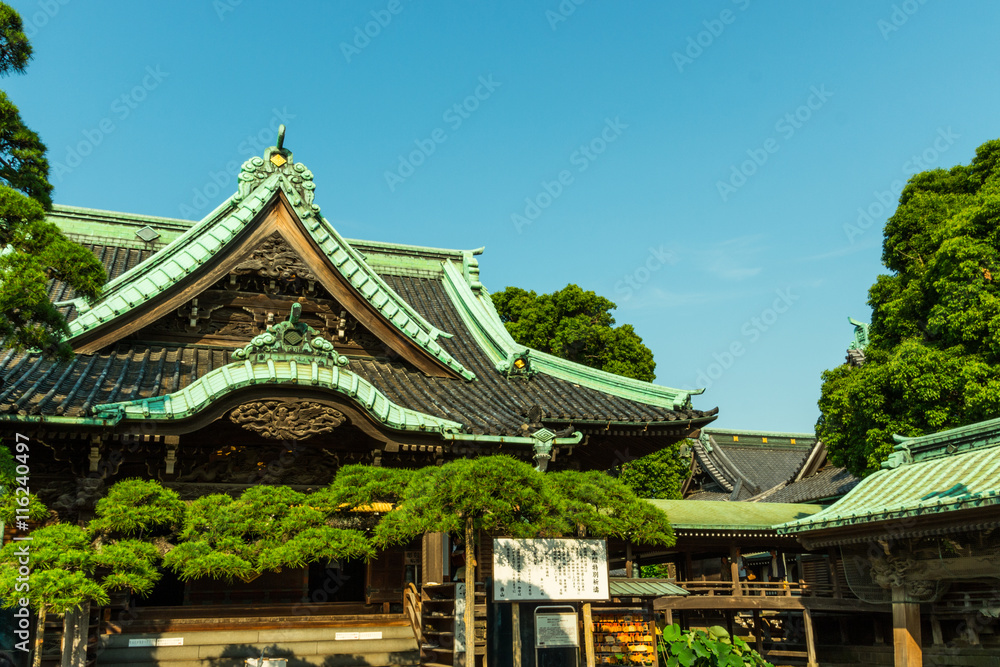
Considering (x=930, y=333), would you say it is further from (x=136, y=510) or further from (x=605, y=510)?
(x=136, y=510)

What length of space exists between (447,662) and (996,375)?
1330cm

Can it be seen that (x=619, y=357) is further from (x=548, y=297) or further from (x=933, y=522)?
(x=933, y=522)

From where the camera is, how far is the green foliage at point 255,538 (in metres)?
8.71

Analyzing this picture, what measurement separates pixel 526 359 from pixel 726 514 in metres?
11.3

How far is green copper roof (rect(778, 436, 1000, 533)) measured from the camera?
1107 centimetres

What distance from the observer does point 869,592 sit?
14.0 metres

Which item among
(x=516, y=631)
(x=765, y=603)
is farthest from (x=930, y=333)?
(x=516, y=631)

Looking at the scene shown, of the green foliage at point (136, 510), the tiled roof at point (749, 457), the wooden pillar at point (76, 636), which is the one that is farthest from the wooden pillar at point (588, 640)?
the tiled roof at point (749, 457)

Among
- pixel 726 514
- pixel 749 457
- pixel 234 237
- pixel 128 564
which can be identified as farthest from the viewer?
pixel 749 457

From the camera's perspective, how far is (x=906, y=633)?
12398mm

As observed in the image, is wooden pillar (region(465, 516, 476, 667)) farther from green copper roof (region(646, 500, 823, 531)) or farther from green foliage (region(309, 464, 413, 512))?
green copper roof (region(646, 500, 823, 531))

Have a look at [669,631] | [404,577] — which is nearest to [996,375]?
[669,631]

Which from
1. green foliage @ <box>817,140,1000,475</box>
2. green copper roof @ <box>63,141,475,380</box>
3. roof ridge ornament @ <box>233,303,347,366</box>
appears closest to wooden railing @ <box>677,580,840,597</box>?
green foliage @ <box>817,140,1000,475</box>

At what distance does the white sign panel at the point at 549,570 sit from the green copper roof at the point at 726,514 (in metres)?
11.3
